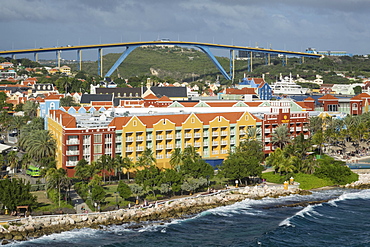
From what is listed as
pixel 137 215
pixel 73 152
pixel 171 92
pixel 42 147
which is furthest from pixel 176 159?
pixel 171 92

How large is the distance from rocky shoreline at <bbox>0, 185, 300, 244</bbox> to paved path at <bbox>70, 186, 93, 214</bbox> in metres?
1.50

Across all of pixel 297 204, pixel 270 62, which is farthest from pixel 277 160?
pixel 270 62

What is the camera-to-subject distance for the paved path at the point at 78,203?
41719 mm

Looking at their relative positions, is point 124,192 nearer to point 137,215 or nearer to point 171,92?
point 137,215

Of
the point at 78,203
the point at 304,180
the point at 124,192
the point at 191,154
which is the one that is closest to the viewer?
the point at 124,192

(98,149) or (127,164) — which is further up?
(98,149)

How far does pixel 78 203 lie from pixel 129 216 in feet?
16.3

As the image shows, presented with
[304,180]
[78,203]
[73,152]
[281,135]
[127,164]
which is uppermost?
[281,135]

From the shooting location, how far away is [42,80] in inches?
5069

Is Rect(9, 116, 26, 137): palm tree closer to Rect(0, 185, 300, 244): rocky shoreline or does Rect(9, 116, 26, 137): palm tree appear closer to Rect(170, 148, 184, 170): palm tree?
Rect(170, 148, 184, 170): palm tree

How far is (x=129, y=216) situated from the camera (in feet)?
135

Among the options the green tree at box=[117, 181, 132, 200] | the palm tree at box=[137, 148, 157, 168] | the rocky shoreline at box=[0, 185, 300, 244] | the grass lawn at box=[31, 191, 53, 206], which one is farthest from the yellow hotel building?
the rocky shoreline at box=[0, 185, 300, 244]

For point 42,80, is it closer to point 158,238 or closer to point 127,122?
point 127,122

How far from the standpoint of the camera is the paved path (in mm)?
41719
